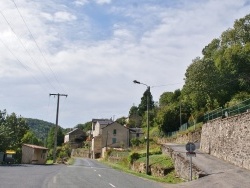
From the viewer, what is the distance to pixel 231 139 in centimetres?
3089

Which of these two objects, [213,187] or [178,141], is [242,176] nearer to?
[213,187]

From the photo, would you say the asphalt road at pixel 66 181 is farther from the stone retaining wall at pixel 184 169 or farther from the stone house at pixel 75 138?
the stone house at pixel 75 138

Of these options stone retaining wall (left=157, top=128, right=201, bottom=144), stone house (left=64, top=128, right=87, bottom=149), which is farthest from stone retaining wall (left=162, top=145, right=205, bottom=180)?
stone house (left=64, top=128, right=87, bottom=149)

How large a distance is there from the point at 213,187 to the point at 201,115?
134ft

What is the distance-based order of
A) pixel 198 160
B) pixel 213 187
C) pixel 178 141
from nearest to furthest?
1. pixel 213 187
2. pixel 198 160
3. pixel 178 141

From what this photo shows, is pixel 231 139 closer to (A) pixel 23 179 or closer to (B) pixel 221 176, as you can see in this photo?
(B) pixel 221 176

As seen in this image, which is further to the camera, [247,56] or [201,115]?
[201,115]

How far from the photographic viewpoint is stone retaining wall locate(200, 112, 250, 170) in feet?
89.9

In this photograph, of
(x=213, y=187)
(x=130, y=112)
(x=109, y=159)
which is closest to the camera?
(x=213, y=187)

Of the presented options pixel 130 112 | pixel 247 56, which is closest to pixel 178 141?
pixel 247 56

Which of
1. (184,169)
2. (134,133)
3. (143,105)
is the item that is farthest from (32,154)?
(143,105)

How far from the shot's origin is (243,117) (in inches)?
1123

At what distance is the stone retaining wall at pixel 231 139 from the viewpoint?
89.9ft

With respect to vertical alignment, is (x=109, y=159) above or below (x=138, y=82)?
below
